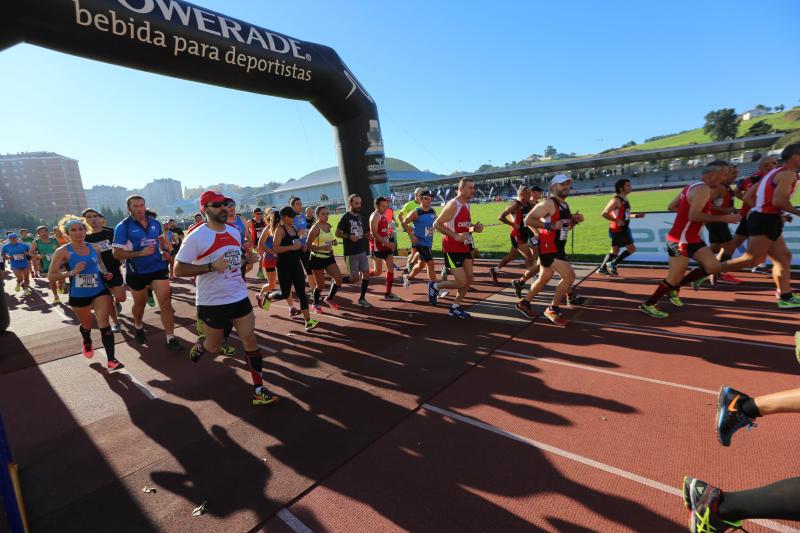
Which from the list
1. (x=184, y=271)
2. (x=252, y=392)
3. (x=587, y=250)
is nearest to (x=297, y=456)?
(x=252, y=392)

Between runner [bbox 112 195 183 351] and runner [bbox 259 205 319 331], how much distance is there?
172cm

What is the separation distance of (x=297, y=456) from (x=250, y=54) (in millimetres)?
7688

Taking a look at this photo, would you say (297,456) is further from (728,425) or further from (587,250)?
(587,250)

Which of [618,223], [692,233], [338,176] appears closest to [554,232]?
[692,233]

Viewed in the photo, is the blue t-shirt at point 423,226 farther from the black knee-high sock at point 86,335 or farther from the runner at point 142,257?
the black knee-high sock at point 86,335

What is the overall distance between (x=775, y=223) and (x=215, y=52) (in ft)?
31.4

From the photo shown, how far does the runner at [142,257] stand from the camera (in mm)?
5359

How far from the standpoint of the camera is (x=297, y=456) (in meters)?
3.00

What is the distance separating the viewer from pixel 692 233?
520cm

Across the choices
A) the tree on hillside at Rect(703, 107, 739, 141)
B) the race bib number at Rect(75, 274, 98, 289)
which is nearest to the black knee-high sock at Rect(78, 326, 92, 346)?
the race bib number at Rect(75, 274, 98, 289)

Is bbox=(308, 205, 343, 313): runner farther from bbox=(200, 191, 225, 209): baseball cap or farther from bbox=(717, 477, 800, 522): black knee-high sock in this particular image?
bbox=(717, 477, 800, 522): black knee-high sock

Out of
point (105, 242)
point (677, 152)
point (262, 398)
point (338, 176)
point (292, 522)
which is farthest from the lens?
point (338, 176)

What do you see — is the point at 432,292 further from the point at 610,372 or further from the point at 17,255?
the point at 17,255

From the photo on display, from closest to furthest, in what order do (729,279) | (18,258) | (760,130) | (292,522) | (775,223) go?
(292,522)
(775,223)
(729,279)
(18,258)
(760,130)
